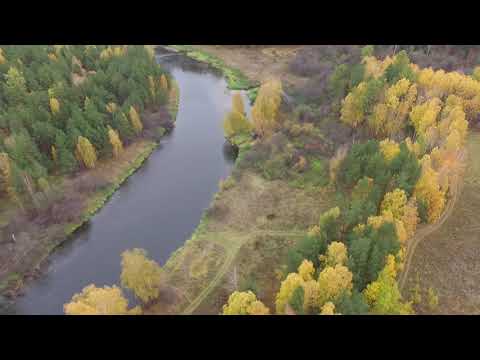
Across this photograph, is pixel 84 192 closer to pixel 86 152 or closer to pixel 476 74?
pixel 86 152

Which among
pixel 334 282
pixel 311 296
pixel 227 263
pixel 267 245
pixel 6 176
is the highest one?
pixel 334 282

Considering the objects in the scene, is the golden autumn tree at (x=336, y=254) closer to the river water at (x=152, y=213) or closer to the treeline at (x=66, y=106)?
the river water at (x=152, y=213)

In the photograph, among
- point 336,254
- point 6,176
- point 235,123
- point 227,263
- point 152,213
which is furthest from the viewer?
point 235,123

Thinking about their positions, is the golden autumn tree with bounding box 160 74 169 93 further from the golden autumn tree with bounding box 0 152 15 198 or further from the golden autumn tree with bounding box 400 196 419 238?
the golden autumn tree with bounding box 400 196 419 238

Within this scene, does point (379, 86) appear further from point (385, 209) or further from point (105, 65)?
point (105, 65)

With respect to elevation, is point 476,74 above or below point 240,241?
above

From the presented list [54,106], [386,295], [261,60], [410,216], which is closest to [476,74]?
[410,216]
